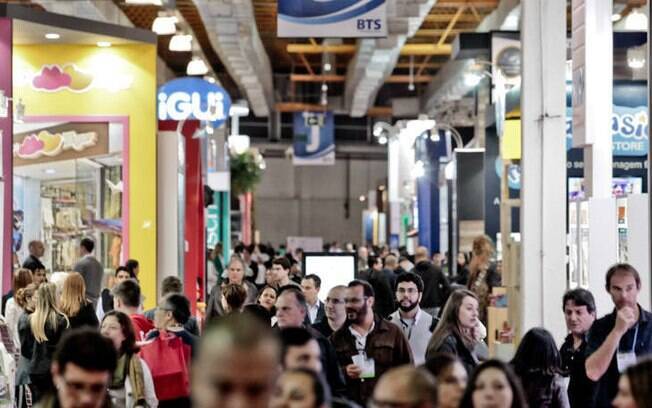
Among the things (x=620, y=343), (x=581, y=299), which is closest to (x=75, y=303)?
(x=581, y=299)

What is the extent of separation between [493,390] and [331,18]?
25.6ft

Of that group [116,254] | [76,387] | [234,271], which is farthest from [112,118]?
[76,387]

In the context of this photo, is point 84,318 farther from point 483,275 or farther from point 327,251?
point 327,251

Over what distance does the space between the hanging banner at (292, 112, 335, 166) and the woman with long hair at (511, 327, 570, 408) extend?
100 ft

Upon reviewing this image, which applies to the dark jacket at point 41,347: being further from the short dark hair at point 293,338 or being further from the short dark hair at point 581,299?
the short dark hair at point 293,338

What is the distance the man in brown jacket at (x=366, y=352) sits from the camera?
24.0 feet

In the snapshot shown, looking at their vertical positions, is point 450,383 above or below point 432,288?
above

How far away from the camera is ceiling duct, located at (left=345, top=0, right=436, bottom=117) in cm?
2062

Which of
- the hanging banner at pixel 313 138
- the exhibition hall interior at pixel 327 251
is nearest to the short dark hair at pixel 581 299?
the exhibition hall interior at pixel 327 251

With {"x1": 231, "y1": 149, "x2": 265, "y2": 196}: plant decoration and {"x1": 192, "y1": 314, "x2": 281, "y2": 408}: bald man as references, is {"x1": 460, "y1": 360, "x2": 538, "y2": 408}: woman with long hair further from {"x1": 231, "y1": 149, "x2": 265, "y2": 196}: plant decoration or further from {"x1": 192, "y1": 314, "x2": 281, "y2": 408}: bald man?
{"x1": 231, "y1": 149, "x2": 265, "y2": 196}: plant decoration

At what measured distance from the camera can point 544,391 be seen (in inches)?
255

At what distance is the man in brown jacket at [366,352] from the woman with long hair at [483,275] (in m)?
7.04

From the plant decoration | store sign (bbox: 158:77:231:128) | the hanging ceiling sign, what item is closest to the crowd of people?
the hanging ceiling sign

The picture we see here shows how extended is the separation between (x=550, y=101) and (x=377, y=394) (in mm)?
8287
